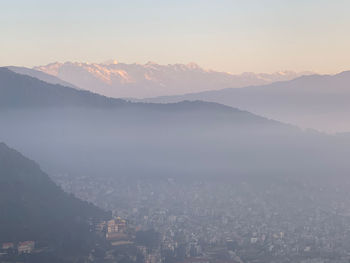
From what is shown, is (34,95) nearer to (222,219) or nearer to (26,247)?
(222,219)

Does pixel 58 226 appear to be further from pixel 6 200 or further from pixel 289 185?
pixel 289 185

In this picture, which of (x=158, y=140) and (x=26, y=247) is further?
(x=158, y=140)

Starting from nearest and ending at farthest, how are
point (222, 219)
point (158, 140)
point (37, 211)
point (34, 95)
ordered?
point (37, 211) < point (222, 219) < point (34, 95) < point (158, 140)

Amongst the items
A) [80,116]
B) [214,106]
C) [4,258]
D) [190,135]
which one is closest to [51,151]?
[80,116]

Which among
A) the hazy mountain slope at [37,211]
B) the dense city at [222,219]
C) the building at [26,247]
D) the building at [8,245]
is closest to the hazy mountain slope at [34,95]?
the dense city at [222,219]

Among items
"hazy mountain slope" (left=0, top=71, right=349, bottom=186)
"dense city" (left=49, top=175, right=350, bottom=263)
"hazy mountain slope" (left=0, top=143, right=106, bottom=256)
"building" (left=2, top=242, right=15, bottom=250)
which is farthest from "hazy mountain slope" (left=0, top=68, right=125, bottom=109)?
"building" (left=2, top=242, right=15, bottom=250)

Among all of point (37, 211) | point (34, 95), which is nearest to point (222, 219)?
point (37, 211)

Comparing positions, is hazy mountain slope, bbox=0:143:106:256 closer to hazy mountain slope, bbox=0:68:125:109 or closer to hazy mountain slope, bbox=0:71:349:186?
hazy mountain slope, bbox=0:71:349:186
